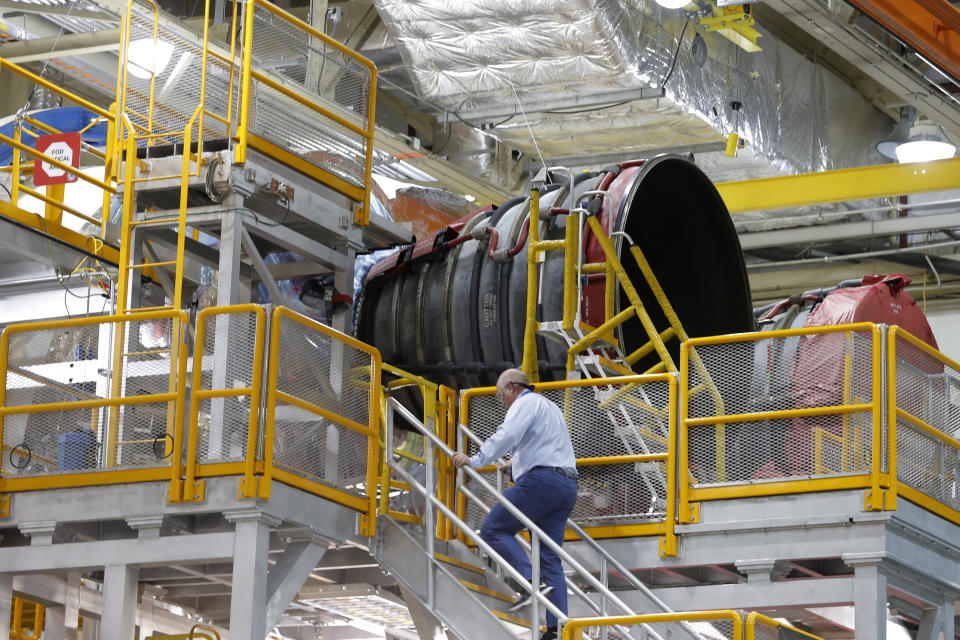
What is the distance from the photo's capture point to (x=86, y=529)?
482 inches

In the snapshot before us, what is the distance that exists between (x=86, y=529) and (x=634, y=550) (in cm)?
442

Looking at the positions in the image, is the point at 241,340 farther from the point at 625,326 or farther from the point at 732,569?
the point at 625,326

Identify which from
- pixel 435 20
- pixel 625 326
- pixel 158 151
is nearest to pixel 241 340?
pixel 158 151

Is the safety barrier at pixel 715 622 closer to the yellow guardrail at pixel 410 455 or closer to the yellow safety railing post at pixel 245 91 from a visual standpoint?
the yellow guardrail at pixel 410 455

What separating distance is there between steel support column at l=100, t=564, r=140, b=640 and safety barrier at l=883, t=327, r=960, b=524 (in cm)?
577

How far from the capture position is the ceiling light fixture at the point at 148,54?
1388 cm

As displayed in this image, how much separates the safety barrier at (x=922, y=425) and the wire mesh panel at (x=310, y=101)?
5.53 metres

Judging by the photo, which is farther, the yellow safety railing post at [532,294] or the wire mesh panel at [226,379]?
the yellow safety railing post at [532,294]

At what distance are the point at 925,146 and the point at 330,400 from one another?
12.8 metres

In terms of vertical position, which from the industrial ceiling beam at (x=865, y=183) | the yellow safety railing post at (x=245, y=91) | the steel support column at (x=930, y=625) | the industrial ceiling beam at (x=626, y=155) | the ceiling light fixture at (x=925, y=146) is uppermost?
the ceiling light fixture at (x=925, y=146)

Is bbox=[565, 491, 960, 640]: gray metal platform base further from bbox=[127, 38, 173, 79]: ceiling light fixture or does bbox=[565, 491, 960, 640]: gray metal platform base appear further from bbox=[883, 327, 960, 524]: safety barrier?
bbox=[127, 38, 173, 79]: ceiling light fixture

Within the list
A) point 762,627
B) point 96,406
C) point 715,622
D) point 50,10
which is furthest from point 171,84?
point 50,10

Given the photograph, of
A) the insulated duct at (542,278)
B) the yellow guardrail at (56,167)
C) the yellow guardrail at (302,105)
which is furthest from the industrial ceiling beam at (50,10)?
the insulated duct at (542,278)

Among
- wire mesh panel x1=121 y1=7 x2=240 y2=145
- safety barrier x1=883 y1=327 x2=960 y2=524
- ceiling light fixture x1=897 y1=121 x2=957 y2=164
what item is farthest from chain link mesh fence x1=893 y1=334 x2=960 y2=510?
ceiling light fixture x1=897 y1=121 x2=957 y2=164
